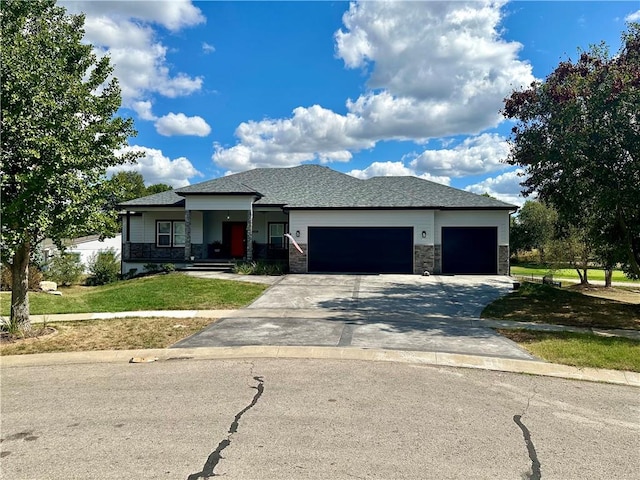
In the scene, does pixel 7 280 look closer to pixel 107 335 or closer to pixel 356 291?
pixel 107 335

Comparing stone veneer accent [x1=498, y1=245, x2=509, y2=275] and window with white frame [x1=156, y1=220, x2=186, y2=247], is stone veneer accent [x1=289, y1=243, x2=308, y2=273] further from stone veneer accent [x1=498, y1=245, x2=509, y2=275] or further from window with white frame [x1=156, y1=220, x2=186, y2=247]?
stone veneer accent [x1=498, y1=245, x2=509, y2=275]

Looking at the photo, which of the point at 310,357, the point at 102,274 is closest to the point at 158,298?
the point at 310,357

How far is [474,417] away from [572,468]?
4.40 ft

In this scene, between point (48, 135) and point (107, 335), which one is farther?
point (107, 335)

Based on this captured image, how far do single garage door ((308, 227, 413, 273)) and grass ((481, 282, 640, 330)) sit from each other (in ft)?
23.4

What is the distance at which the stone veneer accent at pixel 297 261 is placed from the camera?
74.2 ft

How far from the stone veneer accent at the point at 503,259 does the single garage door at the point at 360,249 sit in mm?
4629

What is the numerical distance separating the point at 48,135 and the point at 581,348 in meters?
12.0

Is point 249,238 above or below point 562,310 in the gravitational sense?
above

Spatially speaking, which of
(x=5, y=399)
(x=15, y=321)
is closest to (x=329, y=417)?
(x=5, y=399)

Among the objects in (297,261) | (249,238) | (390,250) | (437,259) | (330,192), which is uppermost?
(330,192)

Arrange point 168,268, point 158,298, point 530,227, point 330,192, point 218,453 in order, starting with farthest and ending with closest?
point 530,227
point 330,192
point 168,268
point 158,298
point 218,453

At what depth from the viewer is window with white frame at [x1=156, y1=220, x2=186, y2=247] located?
25.7 metres

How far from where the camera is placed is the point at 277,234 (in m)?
25.5
